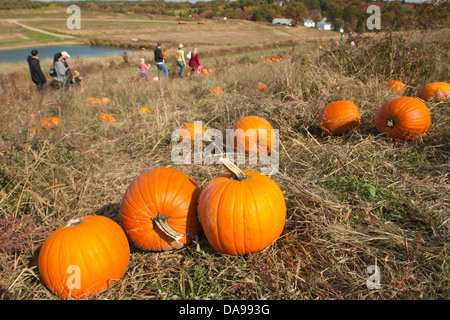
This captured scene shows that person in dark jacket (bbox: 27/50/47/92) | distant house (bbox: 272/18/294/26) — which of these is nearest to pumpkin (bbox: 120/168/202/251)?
person in dark jacket (bbox: 27/50/47/92)

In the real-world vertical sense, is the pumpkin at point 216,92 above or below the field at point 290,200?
above

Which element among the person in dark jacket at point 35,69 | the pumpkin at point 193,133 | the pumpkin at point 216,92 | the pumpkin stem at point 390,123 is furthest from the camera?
the person in dark jacket at point 35,69

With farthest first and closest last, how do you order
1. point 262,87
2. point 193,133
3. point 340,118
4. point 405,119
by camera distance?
point 262,87 → point 193,133 → point 340,118 → point 405,119

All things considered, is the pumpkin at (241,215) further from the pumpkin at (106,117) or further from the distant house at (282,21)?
the distant house at (282,21)

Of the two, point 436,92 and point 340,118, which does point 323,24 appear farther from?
point 340,118

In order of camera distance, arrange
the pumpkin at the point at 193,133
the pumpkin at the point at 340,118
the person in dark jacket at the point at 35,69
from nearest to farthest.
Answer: the pumpkin at the point at 340,118 → the pumpkin at the point at 193,133 → the person in dark jacket at the point at 35,69

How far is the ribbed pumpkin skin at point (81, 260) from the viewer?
6.37 feet

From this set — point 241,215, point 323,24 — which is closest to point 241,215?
point 241,215

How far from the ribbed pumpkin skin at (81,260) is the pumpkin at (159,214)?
0.23 m

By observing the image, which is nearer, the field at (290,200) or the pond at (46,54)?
the field at (290,200)

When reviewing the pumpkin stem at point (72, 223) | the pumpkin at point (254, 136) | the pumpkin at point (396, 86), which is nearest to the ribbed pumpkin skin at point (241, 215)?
the pumpkin stem at point (72, 223)

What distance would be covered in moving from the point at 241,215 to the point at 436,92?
163 inches

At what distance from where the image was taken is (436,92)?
4.38m

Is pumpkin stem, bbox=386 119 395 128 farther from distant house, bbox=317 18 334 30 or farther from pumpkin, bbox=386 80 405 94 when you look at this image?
distant house, bbox=317 18 334 30
